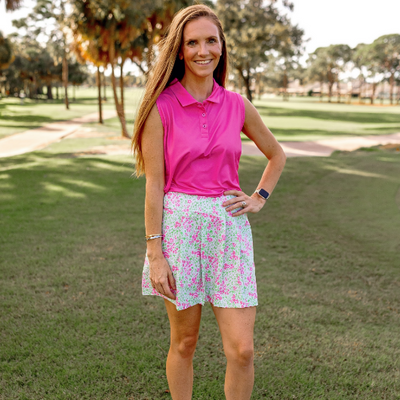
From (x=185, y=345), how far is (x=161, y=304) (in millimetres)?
1826

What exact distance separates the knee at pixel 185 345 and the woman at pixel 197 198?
7cm

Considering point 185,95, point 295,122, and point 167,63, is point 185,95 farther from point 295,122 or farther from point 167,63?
point 295,122

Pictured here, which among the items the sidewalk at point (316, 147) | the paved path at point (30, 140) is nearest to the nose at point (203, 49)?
the sidewalk at point (316, 147)

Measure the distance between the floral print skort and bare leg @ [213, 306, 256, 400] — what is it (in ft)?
0.15

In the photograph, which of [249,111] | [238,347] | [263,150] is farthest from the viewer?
[263,150]

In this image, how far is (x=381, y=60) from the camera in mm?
71062

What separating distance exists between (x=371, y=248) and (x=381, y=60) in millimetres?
74731

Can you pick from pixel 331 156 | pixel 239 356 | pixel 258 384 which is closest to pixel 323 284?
pixel 258 384

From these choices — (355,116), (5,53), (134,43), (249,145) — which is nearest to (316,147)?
(249,145)

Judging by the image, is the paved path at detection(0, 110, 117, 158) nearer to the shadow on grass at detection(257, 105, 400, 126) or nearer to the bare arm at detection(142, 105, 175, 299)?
the bare arm at detection(142, 105, 175, 299)

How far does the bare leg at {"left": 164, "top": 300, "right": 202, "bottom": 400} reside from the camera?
210 cm

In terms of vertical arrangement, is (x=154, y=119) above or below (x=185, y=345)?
above

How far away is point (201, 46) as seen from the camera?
6.58 feet

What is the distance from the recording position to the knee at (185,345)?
2.12m
